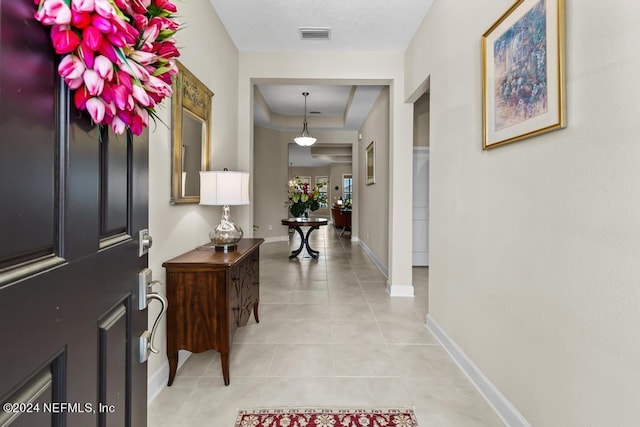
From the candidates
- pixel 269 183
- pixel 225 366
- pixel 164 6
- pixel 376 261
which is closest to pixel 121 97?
pixel 164 6

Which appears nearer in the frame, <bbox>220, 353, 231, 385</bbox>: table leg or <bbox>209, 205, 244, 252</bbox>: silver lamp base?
<bbox>220, 353, 231, 385</bbox>: table leg

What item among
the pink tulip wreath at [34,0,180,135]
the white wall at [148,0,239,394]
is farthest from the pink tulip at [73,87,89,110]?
the white wall at [148,0,239,394]

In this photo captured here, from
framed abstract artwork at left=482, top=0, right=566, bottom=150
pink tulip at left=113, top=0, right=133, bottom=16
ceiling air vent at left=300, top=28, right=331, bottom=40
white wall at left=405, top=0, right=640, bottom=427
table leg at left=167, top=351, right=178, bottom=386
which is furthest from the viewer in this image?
ceiling air vent at left=300, top=28, right=331, bottom=40

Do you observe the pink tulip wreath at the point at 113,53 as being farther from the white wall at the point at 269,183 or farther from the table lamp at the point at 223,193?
the white wall at the point at 269,183

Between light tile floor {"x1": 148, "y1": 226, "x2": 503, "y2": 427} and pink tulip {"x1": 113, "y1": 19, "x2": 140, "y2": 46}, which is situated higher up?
pink tulip {"x1": 113, "y1": 19, "x2": 140, "y2": 46}

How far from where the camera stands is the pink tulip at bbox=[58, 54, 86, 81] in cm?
54

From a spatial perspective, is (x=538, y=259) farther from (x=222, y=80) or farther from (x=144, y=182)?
(x=222, y=80)

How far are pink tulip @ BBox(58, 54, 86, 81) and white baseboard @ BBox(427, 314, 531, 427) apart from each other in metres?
2.12

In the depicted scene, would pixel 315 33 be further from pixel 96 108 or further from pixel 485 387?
Result: pixel 485 387

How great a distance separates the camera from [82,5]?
20.0 inches

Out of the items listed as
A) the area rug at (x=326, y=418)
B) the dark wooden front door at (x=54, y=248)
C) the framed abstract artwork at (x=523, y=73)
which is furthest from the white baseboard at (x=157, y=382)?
the framed abstract artwork at (x=523, y=73)

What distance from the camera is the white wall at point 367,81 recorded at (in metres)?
3.73

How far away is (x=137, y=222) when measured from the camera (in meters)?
0.94

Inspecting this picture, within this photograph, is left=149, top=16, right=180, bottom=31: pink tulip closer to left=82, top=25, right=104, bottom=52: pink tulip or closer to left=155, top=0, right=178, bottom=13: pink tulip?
left=155, top=0, right=178, bottom=13: pink tulip
